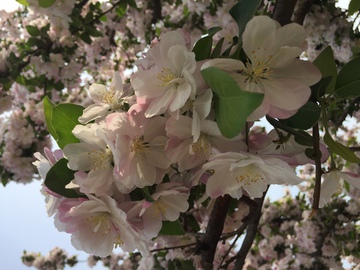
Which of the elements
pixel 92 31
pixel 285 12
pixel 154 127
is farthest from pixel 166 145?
pixel 92 31

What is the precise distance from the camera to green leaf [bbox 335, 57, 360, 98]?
0.62 metres

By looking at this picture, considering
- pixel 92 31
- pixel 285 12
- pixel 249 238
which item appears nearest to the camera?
pixel 285 12

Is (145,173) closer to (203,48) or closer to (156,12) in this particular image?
(203,48)

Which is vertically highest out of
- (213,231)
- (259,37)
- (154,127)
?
(259,37)

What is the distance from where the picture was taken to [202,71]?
1.74 feet

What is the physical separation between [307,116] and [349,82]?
94 mm

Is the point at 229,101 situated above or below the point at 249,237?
above

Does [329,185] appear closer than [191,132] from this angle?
No

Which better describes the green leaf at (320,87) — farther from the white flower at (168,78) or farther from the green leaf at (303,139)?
the white flower at (168,78)

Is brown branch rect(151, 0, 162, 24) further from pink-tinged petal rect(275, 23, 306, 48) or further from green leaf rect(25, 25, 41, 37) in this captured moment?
pink-tinged petal rect(275, 23, 306, 48)

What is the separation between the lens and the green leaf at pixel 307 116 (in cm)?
58

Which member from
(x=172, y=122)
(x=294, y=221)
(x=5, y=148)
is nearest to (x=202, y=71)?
(x=172, y=122)

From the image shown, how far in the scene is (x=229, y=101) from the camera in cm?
49

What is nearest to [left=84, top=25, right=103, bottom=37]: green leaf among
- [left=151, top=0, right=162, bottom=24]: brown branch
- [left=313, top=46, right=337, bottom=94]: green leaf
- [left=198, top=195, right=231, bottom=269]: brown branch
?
[left=151, top=0, right=162, bottom=24]: brown branch
